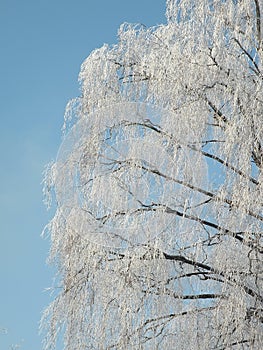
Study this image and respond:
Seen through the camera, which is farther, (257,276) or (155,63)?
(155,63)

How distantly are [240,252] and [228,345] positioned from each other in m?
0.67

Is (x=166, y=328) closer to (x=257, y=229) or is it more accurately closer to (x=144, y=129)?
(x=257, y=229)

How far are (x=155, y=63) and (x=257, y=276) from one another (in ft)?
6.56

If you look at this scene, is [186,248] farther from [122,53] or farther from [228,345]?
[122,53]

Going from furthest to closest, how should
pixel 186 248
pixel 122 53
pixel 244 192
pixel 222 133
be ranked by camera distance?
pixel 122 53 < pixel 222 133 < pixel 186 248 < pixel 244 192

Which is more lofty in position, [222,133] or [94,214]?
[222,133]

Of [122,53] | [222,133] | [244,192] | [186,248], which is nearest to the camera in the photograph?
[244,192]

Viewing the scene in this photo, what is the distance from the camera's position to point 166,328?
211 inches

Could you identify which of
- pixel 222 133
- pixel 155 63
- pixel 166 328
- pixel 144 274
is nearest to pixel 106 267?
pixel 144 274

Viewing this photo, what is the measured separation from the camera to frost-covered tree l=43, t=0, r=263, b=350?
16.7 ft

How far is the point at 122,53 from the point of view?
6.25 m

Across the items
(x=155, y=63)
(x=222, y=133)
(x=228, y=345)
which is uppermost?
(x=155, y=63)

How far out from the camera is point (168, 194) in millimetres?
5473

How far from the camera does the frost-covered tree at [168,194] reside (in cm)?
509
